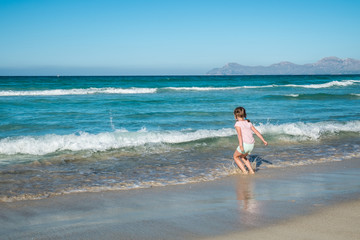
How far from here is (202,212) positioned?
4.21 m

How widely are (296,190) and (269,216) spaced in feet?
4.78

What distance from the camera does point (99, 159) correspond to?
7.93 m

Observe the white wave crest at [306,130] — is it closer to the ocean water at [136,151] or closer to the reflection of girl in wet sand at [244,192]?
the ocean water at [136,151]

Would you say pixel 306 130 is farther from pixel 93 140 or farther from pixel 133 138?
pixel 93 140

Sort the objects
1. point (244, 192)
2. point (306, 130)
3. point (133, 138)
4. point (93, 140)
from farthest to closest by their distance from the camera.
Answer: point (306, 130), point (133, 138), point (93, 140), point (244, 192)

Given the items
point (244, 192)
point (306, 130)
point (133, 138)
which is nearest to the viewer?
point (244, 192)

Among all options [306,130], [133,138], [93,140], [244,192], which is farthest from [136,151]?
[306,130]

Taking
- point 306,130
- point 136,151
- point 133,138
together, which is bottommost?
point 136,151

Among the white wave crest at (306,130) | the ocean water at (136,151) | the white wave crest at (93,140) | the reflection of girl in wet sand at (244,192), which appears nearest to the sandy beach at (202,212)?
the reflection of girl in wet sand at (244,192)

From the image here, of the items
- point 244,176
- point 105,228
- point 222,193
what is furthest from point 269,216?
point 244,176

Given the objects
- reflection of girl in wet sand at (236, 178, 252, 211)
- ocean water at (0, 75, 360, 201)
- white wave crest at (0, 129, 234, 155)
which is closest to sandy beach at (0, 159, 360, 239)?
reflection of girl in wet sand at (236, 178, 252, 211)

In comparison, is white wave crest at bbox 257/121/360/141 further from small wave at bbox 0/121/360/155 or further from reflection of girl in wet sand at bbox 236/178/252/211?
reflection of girl in wet sand at bbox 236/178/252/211

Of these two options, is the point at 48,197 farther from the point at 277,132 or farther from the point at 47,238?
the point at 277,132

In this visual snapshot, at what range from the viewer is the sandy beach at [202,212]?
11.7ft
